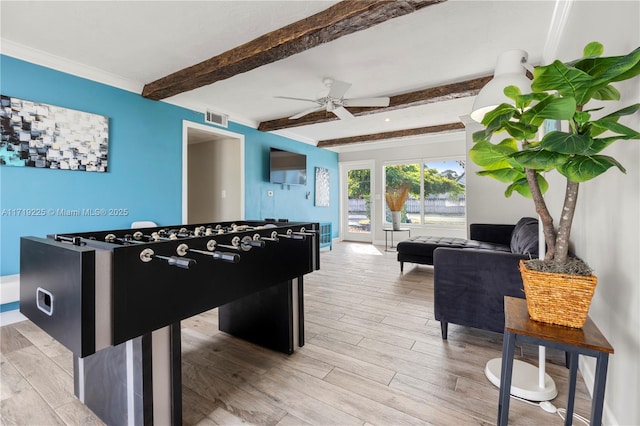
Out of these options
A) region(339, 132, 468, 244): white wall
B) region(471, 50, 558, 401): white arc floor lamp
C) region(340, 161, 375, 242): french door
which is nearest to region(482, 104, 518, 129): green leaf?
region(471, 50, 558, 401): white arc floor lamp

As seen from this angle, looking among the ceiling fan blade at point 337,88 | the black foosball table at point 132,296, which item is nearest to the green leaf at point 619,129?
the black foosball table at point 132,296

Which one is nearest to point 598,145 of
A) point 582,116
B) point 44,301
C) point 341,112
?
point 582,116

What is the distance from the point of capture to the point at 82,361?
1526 mm

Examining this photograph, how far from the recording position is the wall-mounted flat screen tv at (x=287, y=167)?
5332 millimetres

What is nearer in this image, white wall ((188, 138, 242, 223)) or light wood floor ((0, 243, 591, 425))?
light wood floor ((0, 243, 591, 425))

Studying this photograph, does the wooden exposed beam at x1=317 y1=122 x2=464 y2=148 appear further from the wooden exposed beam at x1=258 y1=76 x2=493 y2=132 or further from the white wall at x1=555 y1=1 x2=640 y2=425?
the white wall at x1=555 y1=1 x2=640 y2=425

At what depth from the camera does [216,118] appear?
433 cm

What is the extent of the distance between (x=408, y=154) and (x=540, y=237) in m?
5.38

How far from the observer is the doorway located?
4824mm

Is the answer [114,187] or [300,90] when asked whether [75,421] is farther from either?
[300,90]

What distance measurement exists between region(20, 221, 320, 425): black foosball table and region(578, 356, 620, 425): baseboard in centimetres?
166

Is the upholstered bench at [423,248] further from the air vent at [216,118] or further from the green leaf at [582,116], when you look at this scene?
the air vent at [216,118]

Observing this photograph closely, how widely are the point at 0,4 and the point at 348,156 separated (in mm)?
6276

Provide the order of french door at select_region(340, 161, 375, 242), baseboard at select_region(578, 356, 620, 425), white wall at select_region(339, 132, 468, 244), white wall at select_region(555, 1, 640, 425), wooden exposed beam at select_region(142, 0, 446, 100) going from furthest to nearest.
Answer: french door at select_region(340, 161, 375, 242)
white wall at select_region(339, 132, 468, 244)
wooden exposed beam at select_region(142, 0, 446, 100)
baseboard at select_region(578, 356, 620, 425)
white wall at select_region(555, 1, 640, 425)
